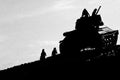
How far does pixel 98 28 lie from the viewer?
50.5 feet

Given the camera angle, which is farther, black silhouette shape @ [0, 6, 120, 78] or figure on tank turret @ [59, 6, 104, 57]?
figure on tank turret @ [59, 6, 104, 57]

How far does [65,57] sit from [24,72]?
2884mm

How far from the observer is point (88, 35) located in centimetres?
1534

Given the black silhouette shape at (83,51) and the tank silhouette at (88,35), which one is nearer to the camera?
the black silhouette shape at (83,51)

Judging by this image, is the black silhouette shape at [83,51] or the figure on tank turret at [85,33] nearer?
the black silhouette shape at [83,51]

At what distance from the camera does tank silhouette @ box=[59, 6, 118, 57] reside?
49.9 feet

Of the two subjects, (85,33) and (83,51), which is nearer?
(83,51)

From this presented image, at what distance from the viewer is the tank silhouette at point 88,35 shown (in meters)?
15.2

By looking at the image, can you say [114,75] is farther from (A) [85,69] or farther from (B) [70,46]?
(B) [70,46]

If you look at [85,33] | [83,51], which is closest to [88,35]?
[85,33]

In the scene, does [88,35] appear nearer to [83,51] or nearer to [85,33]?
[85,33]

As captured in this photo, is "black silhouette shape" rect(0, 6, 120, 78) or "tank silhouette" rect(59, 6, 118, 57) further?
"tank silhouette" rect(59, 6, 118, 57)

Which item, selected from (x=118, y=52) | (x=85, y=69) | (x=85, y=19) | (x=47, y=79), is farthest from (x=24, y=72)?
(x=118, y=52)

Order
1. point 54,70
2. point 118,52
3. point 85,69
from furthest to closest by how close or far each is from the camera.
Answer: point 54,70, point 85,69, point 118,52
